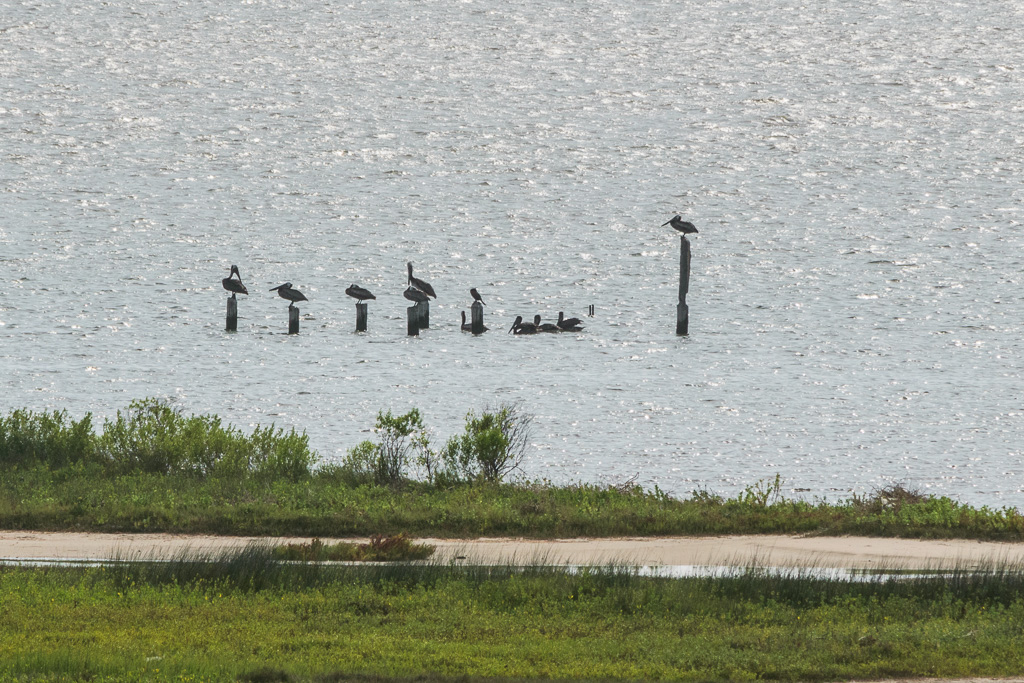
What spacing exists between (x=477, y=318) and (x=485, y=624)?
31.4m

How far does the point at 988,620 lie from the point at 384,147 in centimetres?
8950

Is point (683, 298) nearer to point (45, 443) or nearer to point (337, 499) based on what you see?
point (45, 443)

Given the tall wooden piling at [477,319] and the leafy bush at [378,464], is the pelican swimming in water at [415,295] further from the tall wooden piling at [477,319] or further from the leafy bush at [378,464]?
the leafy bush at [378,464]

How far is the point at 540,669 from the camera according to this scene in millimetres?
12992

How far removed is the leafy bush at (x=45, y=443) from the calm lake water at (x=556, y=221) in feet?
22.5

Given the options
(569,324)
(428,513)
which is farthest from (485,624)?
(569,324)

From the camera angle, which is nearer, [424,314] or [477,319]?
[477,319]

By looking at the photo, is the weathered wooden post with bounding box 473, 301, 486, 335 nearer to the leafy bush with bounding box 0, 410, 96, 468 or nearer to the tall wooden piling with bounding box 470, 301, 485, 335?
the tall wooden piling with bounding box 470, 301, 485, 335

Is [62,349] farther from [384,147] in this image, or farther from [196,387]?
[384,147]

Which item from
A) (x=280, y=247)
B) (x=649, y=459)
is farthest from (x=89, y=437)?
(x=280, y=247)

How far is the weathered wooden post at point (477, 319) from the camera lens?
150 ft

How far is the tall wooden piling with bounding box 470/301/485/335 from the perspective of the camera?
1796 inches

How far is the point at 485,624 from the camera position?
14648mm

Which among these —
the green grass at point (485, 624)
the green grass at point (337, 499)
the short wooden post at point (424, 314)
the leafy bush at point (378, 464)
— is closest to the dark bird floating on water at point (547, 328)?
the short wooden post at point (424, 314)
